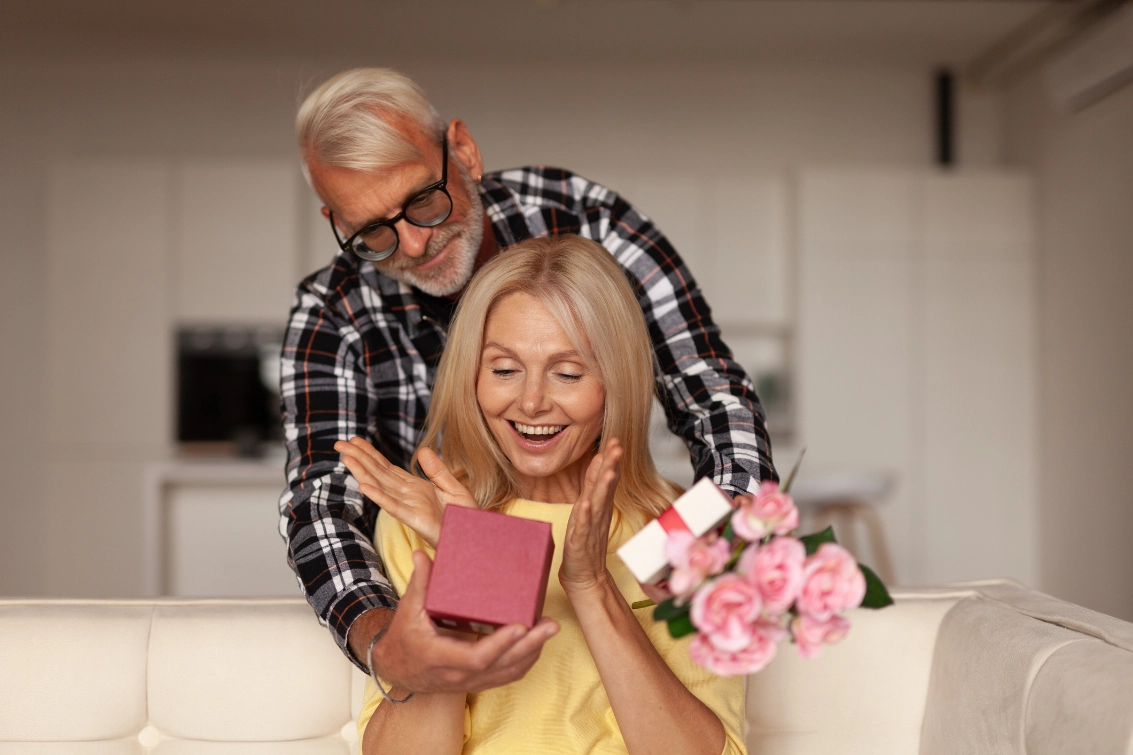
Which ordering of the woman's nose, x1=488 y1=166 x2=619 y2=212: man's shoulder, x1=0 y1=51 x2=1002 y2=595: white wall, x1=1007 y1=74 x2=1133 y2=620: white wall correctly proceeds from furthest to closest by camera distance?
1. x1=0 y1=51 x2=1002 y2=595: white wall
2. x1=1007 y1=74 x2=1133 y2=620: white wall
3. x1=488 y1=166 x2=619 y2=212: man's shoulder
4. the woman's nose

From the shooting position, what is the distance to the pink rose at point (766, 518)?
0.92 m

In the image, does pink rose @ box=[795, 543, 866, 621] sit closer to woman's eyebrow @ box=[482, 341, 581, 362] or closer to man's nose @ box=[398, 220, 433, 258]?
woman's eyebrow @ box=[482, 341, 581, 362]

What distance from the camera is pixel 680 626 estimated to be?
958 millimetres

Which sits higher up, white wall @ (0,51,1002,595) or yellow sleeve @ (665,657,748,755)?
white wall @ (0,51,1002,595)

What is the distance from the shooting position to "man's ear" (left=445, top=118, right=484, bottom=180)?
69.2 inches

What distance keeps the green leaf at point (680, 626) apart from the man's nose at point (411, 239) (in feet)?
2.93

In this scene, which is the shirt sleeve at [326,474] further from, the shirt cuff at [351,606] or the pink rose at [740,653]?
the pink rose at [740,653]

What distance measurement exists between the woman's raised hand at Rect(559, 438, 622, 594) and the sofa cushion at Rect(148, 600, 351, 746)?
0.52m

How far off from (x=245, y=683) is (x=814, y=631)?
3.32ft

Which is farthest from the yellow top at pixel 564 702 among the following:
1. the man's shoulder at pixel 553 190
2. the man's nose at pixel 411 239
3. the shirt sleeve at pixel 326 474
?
the man's shoulder at pixel 553 190

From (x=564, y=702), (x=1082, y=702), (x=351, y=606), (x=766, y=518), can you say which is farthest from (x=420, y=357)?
(x=1082, y=702)

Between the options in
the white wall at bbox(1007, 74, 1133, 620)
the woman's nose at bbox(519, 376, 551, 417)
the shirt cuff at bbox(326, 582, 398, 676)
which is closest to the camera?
the shirt cuff at bbox(326, 582, 398, 676)

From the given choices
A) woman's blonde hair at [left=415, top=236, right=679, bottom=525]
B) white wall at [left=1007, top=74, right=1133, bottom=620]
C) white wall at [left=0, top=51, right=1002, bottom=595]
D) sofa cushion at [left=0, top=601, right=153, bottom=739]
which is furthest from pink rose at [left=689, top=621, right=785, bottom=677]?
white wall at [left=0, top=51, right=1002, bottom=595]

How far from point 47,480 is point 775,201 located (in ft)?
14.3
